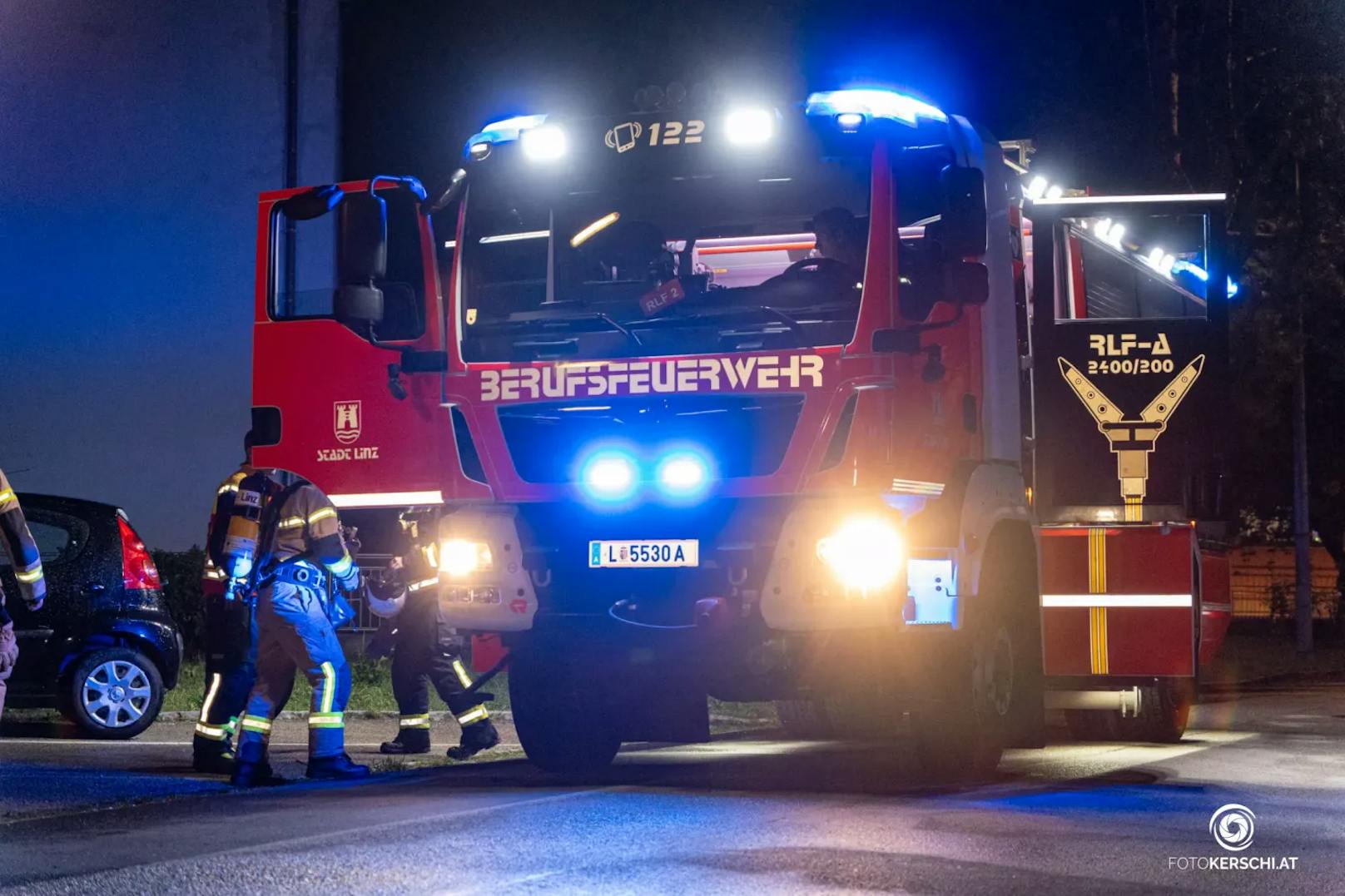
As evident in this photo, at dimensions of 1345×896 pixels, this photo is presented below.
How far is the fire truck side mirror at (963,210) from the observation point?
8.80m

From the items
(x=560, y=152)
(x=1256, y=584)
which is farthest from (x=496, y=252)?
(x=1256, y=584)

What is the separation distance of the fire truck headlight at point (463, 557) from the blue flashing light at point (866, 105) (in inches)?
105

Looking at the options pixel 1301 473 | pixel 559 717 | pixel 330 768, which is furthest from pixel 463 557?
pixel 1301 473

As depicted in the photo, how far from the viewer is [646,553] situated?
9094 millimetres

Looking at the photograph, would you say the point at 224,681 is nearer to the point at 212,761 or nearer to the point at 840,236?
the point at 212,761

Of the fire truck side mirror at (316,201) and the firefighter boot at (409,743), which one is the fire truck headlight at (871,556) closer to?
the fire truck side mirror at (316,201)

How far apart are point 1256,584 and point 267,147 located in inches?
1579

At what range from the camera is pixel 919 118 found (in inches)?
364

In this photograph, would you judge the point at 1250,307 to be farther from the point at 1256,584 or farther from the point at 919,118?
the point at 1256,584

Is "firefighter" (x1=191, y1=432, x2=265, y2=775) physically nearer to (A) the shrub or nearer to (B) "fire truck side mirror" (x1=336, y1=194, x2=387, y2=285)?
(B) "fire truck side mirror" (x1=336, y1=194, x2=387, y2=285)

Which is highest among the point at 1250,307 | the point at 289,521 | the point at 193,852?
the point at 1250,307

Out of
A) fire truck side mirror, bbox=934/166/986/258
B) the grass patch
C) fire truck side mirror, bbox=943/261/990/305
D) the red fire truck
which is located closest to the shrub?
the red fire truck

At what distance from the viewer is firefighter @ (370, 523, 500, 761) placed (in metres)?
11.3

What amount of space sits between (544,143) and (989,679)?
357cm
